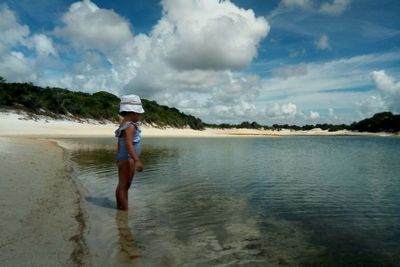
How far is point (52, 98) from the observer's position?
65562 mm

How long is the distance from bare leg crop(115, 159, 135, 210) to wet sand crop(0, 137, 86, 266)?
0.85 meters

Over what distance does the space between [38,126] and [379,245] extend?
2122 inches

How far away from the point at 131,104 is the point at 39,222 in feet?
8.67

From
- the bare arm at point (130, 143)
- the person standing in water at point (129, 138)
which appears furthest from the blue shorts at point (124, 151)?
the bare arm at point (130, 143)

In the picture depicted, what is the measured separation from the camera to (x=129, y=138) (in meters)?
6.73

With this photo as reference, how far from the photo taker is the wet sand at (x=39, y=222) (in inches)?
178

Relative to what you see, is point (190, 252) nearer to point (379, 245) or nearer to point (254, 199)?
point (379, 245)

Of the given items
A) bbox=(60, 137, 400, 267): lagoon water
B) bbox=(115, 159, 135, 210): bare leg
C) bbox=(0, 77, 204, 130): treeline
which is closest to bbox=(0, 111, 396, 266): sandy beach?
bbox=(60, 137, 400, 267): lagoon water

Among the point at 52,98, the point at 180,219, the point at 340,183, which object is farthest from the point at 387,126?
the point at 180,219

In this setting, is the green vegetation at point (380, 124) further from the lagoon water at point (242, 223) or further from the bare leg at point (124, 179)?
the bare leg at point (124, 179)

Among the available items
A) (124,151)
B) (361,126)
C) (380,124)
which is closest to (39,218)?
(124,151)

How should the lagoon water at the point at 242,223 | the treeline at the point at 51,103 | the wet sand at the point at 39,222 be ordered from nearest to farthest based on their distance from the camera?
the wet sand at the point at 39,222, the lagoon water at the point at 242,223, the treeline at the point at 51,103

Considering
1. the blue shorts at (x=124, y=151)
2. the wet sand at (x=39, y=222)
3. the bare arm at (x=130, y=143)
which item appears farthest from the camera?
the blue shorts at (x=124, y=151)

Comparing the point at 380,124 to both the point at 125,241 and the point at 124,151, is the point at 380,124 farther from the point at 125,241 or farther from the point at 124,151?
the point at 125,241
